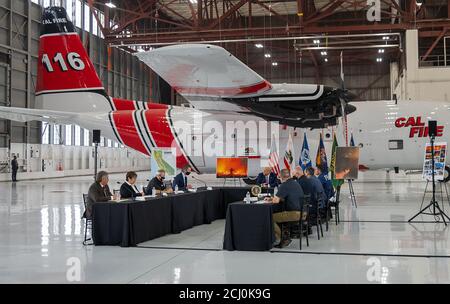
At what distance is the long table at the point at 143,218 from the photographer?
24.6 feet

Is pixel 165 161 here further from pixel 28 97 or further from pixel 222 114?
pixel 28 97

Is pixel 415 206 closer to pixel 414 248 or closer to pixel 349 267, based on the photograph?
pixel 414 248

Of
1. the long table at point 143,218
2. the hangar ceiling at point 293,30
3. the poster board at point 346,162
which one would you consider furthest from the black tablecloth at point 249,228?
the hangar ceiling at point 293,30

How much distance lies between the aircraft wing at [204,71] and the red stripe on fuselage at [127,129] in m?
3.30

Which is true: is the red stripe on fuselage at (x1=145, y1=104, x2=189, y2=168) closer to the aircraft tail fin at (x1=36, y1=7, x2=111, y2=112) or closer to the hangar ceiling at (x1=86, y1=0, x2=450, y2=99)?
the aircraft tail fin at (x1=36, y1=7, x2=111, y2=112)

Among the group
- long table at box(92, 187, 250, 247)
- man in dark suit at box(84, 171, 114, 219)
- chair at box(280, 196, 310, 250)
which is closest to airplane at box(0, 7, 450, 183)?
long table at box(92, 187, 250, 247)

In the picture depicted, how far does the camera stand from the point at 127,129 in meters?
17.0

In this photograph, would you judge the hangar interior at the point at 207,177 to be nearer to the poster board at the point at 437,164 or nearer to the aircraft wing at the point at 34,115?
the poster board at the point at 437,164

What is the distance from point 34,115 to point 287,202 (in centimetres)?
1208

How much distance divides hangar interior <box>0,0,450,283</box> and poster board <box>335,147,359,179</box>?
113 centimetres

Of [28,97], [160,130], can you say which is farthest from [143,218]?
[28,97]

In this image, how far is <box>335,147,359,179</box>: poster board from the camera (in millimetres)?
11805

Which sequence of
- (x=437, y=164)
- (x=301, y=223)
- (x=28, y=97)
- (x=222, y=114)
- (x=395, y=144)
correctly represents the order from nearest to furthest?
(x=301, y=223) < (x=437, y=164) < (x=395, y=144) < (x=222, y=114) < (x=28, y=97)
